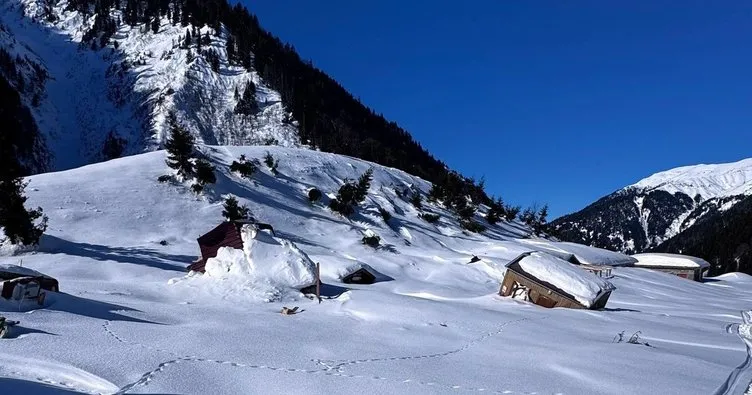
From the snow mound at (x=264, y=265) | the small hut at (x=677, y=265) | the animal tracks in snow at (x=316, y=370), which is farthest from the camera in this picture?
the small hut at (x=677, y=265)

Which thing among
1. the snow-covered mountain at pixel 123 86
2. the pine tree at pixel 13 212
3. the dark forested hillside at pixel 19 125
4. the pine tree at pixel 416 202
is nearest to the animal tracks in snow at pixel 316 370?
the pine tree at pixel 13 212

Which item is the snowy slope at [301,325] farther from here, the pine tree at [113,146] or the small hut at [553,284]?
the pine tree at [113,146]

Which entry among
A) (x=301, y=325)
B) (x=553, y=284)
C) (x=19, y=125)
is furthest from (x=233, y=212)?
(x=19, y=125)

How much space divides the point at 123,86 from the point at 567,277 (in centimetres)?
10395

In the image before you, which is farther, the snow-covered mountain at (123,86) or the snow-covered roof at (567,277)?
the snow-covered mountain at (123,86)

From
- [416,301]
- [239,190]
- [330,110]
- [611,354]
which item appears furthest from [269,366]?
[330,110]

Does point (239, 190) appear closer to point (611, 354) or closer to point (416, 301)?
point (416, 301)

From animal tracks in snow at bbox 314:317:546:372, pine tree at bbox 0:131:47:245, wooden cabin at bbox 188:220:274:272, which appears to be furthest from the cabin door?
pine tree at bbox 0:131:47:245

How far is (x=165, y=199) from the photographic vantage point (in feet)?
144

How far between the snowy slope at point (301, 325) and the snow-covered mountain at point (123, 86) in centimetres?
5161

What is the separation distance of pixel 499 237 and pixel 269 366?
58.5 meters

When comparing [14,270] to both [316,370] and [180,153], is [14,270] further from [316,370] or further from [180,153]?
[180,153]

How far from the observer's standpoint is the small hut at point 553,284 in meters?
27.9

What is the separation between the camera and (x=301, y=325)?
1709cm
